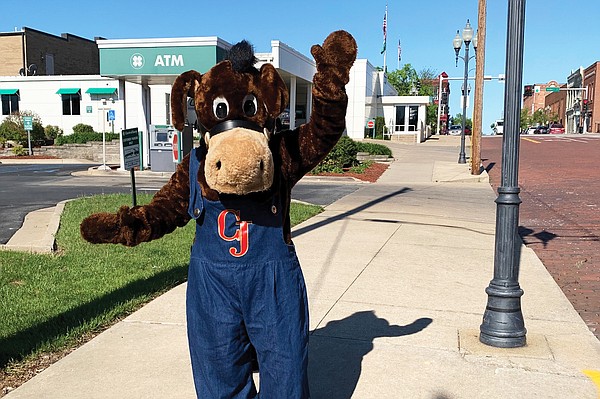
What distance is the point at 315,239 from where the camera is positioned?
7910mm

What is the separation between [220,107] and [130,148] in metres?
5.76

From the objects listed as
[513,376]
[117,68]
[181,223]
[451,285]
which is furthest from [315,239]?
[117,68]

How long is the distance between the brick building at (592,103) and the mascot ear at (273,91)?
3528 inches

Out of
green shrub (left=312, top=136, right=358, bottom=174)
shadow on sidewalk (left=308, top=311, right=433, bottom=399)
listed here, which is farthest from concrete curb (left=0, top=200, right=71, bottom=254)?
green shrub (left=312, top=136, right=358, bottom=174)

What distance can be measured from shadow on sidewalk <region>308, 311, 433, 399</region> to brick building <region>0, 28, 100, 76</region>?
43.2 meters

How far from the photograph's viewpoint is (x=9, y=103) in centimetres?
3788

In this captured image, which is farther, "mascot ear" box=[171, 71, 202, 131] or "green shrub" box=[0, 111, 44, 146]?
"green shrub" box=[0, 111, 44, 146]

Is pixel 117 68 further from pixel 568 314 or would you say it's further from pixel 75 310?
pixel 568 314

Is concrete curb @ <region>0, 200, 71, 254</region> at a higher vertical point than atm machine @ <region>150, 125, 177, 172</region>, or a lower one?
lower

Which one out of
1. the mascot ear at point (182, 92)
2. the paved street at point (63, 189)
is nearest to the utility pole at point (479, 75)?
the paved street at point (63, 189)

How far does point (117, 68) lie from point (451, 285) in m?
16.3

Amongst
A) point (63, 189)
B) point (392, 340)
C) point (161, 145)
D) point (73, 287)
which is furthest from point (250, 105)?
point (161, 145)

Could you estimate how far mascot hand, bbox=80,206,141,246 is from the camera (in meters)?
2.75

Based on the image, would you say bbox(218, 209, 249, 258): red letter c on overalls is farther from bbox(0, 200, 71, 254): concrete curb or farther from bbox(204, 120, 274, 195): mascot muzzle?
bbox(0, 200, 71, 254): concrete curb
